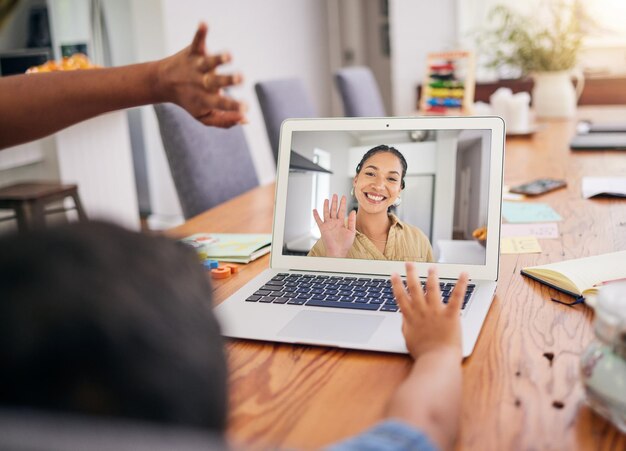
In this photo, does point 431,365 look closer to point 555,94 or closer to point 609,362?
point 609,362

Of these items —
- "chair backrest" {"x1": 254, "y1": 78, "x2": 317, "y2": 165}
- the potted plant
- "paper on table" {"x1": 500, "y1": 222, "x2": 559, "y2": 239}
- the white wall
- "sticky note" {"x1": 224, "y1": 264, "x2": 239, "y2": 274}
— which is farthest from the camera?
the white wall

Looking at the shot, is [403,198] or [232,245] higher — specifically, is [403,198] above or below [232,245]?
above

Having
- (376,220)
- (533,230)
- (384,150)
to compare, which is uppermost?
(384,150)

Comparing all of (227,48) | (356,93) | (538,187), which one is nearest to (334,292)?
(538,187)

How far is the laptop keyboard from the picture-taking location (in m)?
0.94

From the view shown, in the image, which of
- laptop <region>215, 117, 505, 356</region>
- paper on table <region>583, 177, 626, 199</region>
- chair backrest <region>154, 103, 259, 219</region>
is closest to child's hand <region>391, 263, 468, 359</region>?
laptop <region>215, 117, 505, 356</region>

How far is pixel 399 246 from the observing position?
1.04 metres

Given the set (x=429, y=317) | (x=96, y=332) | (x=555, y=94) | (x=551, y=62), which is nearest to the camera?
(x=96, y=332)

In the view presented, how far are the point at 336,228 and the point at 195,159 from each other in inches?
35.7

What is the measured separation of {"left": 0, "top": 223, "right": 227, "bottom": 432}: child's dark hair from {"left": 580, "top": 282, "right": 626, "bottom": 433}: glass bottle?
0.37 m

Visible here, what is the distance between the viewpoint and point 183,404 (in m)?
→ 0.44

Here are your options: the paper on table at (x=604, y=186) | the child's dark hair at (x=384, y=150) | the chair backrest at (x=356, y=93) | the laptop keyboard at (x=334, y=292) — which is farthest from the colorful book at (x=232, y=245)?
the chair backrest at (x=356, y=93)

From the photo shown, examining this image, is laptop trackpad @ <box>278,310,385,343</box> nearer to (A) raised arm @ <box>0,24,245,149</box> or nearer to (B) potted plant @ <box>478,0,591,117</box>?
(A) raised arm @ <box>0,24,245,149</box>

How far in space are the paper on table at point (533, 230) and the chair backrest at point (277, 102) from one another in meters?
1.12
